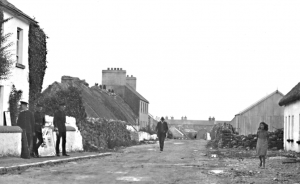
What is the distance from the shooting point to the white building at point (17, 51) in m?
22.0

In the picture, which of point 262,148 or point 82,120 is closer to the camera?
point 262,148

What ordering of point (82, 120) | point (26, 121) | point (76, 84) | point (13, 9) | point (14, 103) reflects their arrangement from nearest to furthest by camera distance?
1. point (26, 121)
2. point (13, 9)
3. point (14, 103)
4. point (82, 120)
5. point (76, 84)

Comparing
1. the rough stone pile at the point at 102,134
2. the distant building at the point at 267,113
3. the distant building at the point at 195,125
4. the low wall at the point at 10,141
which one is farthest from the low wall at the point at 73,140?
the distant building at the point at 195,125

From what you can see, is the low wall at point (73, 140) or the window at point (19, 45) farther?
the window at point (19, 45)

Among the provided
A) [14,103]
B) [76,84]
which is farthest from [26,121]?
[76,84]

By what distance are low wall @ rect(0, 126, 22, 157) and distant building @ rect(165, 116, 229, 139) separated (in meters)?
87.7

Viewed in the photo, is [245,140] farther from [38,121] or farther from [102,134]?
[38,121]

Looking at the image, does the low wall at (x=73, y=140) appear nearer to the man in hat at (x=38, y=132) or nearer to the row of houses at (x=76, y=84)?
the row of houses at (x=76, y=84)

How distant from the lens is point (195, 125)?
119 m

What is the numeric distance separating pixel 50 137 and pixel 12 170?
6958mm

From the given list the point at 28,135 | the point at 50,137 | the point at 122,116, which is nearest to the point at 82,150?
the point at 50,137

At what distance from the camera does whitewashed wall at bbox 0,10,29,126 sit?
2204 centimetres

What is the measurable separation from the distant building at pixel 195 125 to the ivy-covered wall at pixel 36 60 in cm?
7984

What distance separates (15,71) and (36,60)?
7.74ft
